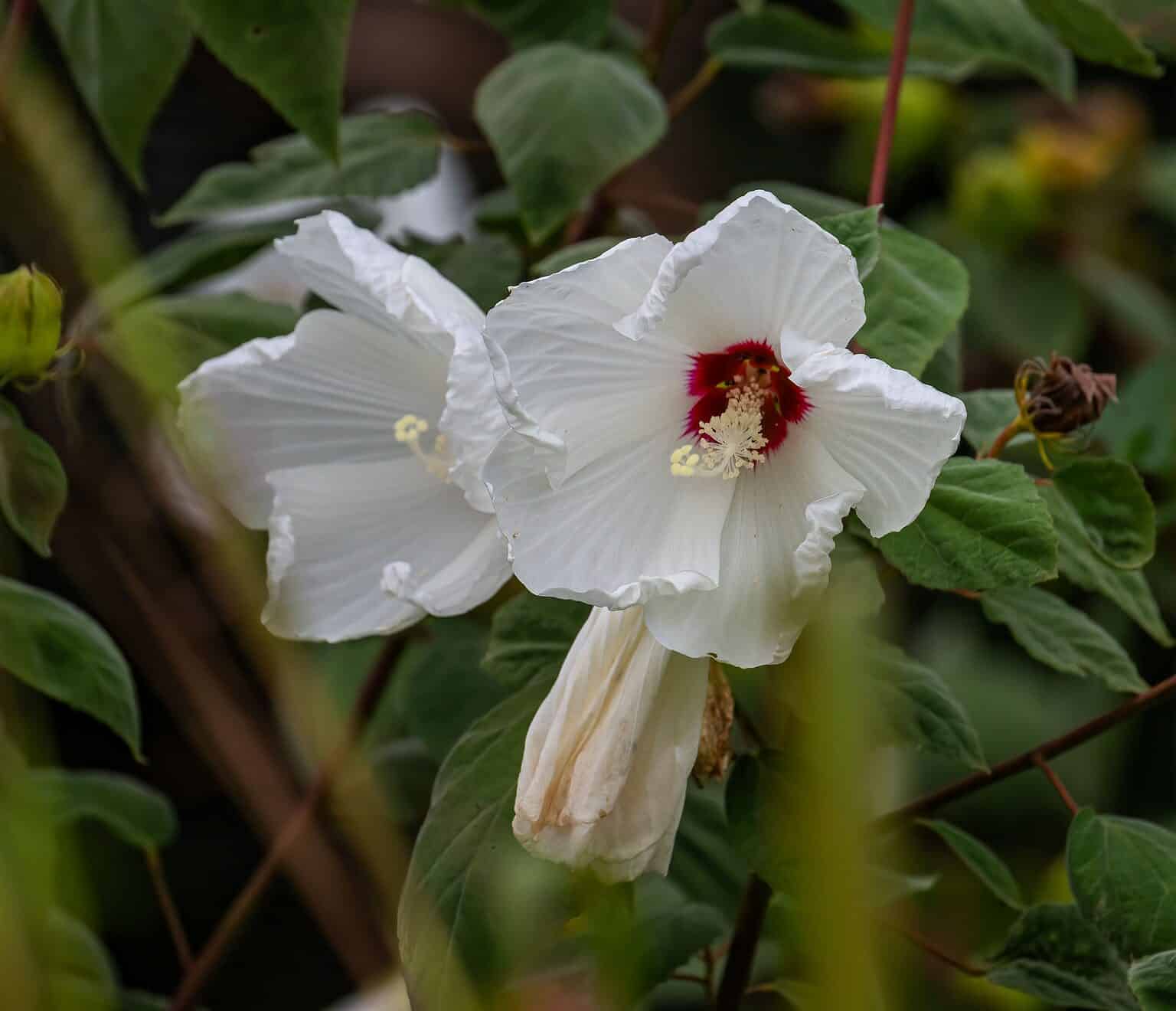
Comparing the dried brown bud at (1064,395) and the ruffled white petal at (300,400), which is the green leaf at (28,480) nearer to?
the ruffled white petal at (300,400)

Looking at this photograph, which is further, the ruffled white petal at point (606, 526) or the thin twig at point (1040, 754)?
the thin twig at point (1040, 754)

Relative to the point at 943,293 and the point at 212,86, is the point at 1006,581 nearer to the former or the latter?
the point at 943,293

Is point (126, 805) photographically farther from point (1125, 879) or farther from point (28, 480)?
point (1125, 879)

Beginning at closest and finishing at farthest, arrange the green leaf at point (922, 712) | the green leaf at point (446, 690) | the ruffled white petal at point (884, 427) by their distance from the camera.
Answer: the ruffled white petal at point (884, 427) → the green leaf at point (922, 712) → the green leaf at point (446, 690)

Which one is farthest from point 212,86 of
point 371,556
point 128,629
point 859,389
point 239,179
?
point 859,389

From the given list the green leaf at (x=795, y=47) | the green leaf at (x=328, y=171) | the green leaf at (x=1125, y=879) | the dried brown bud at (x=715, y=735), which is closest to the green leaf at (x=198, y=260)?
the green leaf at (x=328, y=171)

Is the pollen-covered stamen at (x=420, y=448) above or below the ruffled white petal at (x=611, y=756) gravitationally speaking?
above

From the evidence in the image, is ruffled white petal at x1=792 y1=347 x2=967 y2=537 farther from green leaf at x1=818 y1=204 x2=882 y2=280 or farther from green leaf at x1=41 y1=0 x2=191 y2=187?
green leaf at x1=41 y1=0 x2=191 y2=187
